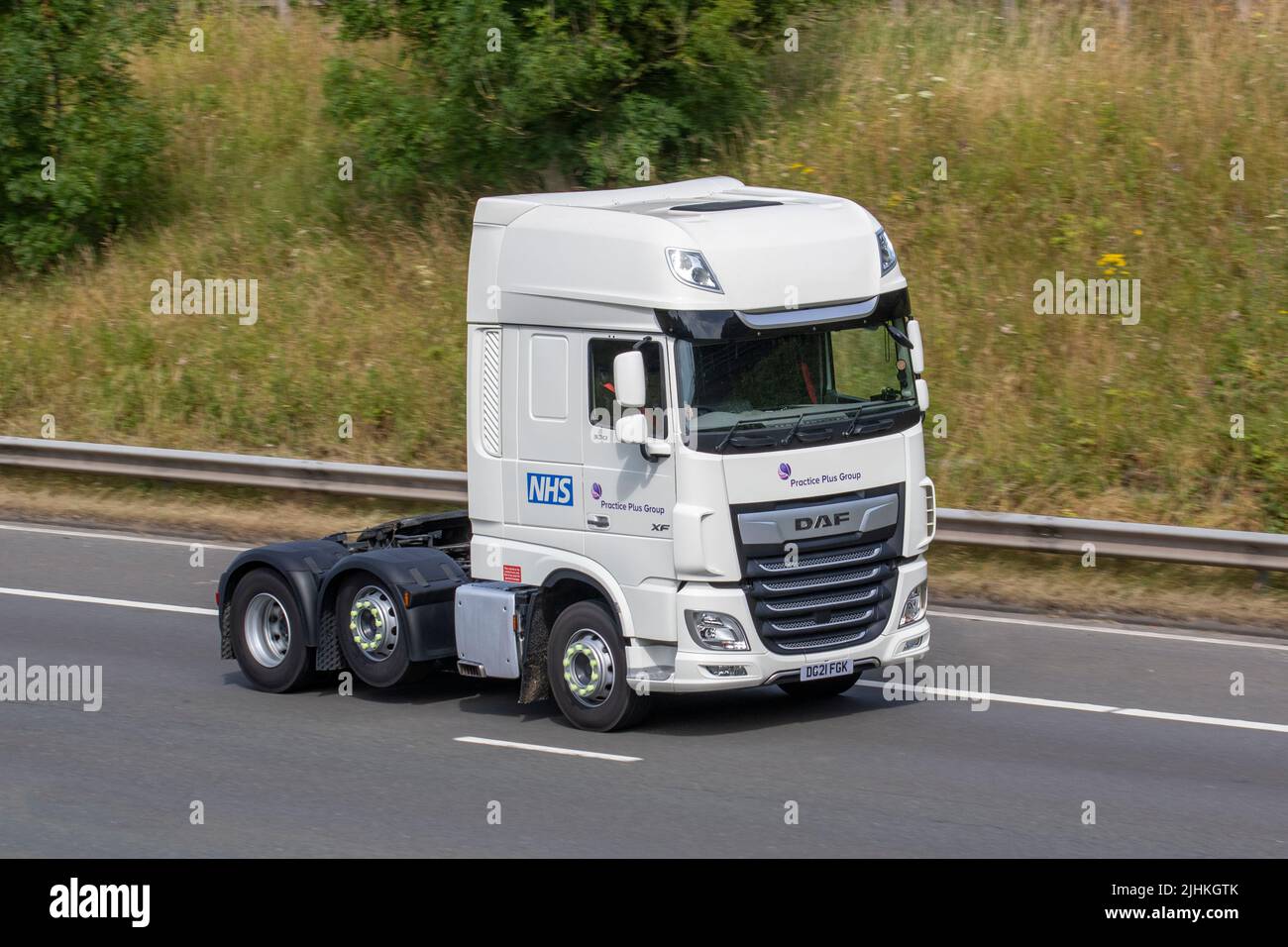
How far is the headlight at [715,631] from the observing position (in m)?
9.77

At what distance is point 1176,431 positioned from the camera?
50.6 feet

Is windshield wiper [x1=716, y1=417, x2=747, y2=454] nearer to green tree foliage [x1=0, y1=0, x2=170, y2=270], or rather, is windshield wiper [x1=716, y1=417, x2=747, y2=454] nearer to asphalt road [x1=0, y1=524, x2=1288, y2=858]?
asphalt road [x1=0, y1=524, x2=1288, y2=858]

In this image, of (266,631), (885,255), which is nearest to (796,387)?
(885,255)

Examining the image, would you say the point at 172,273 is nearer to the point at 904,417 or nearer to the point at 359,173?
the point at 359,173

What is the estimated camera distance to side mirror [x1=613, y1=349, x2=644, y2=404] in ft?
31.1

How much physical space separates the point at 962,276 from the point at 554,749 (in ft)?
31.9

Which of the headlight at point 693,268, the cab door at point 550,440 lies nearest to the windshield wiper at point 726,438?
the headlight at point 693,268

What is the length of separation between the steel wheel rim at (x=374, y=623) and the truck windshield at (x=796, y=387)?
2519 millimetres

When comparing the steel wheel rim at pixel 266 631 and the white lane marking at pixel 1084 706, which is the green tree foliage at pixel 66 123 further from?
the white lane marking at pixel 1084 706

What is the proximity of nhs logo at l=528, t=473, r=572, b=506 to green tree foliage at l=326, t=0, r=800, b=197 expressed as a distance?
1033 centimetres

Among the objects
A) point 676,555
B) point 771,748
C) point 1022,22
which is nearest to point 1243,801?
point 771,748

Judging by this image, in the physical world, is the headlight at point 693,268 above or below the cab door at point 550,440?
above

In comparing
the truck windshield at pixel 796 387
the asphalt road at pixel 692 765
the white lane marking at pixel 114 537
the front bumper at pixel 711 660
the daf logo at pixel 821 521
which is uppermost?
the truck windshield at pixel 796 387

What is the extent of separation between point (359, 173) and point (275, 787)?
16.0 metres
